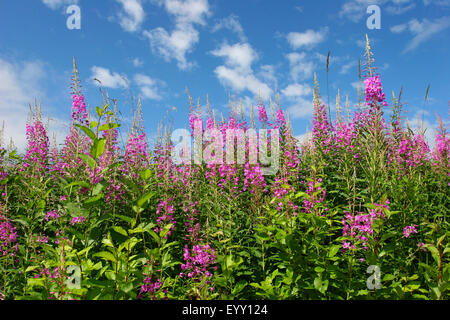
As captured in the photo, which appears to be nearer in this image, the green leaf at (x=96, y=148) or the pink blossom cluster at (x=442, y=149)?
the green leaf at (x=96, y=148)

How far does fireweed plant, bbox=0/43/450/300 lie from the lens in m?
2.69

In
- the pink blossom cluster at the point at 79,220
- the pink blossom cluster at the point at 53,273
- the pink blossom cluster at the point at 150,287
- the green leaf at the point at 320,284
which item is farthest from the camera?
the pink blossom cluster at the point at 79,220

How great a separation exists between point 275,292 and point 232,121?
14.6 ft

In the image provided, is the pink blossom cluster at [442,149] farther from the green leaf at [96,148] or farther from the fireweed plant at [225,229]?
the green leaf at [96,148]

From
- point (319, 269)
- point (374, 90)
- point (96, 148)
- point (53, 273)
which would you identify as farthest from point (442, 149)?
point (53, 273)

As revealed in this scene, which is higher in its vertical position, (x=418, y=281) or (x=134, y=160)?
(x=134, y=160)

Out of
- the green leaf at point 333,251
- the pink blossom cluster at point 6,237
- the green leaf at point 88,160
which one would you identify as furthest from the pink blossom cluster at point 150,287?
the pink blossom cluster at point 6,237

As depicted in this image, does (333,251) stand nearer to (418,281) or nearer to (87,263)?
(418,281)

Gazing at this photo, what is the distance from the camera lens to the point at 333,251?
293 centimetres

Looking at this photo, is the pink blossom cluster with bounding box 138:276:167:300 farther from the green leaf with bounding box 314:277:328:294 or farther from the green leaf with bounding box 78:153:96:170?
the green leaf with bounding box 314:277:328:294

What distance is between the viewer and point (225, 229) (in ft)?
11.5

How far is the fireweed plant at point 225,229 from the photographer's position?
8.83 feet

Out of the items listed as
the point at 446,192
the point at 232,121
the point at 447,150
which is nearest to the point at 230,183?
the point at 232,121
